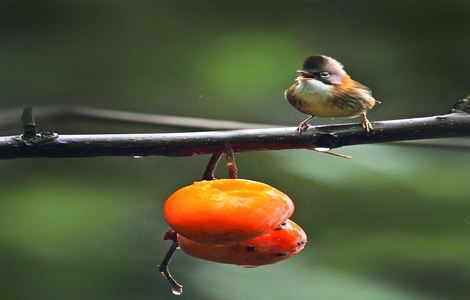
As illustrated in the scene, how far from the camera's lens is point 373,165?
1221 millimetres

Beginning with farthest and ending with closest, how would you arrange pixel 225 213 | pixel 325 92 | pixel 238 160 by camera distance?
pixel 238 160
pixel 325 92
pixel 225 213

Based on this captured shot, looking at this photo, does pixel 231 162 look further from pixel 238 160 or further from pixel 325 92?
pixel 238 160

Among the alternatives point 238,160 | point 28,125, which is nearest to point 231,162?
point 28,125

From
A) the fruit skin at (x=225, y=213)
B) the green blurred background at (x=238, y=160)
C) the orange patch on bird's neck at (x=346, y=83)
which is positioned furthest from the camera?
the green blurred background at (x=238, y=160)

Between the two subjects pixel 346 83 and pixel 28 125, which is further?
pixel 346 83

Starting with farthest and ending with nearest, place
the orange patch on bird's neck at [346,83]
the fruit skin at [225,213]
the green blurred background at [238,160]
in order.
→ 1. the green blurred background at [238,160]
2. the orange patch on bird's neck at [346,83]
3. the fruit skin at [225,213]

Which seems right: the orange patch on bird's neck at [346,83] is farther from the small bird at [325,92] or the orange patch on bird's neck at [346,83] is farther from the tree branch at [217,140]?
the tree branch at [217,140]

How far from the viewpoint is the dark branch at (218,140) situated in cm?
53

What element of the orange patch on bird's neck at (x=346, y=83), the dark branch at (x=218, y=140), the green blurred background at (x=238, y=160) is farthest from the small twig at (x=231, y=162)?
the green blurred background at (x=238, y=160)

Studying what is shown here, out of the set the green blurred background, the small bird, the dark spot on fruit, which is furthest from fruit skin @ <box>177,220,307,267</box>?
the green blurred background

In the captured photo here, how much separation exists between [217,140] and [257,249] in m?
0.09

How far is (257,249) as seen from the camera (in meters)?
0.56

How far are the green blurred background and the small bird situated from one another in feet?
1.06

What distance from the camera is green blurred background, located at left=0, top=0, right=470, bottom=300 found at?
1.02m
